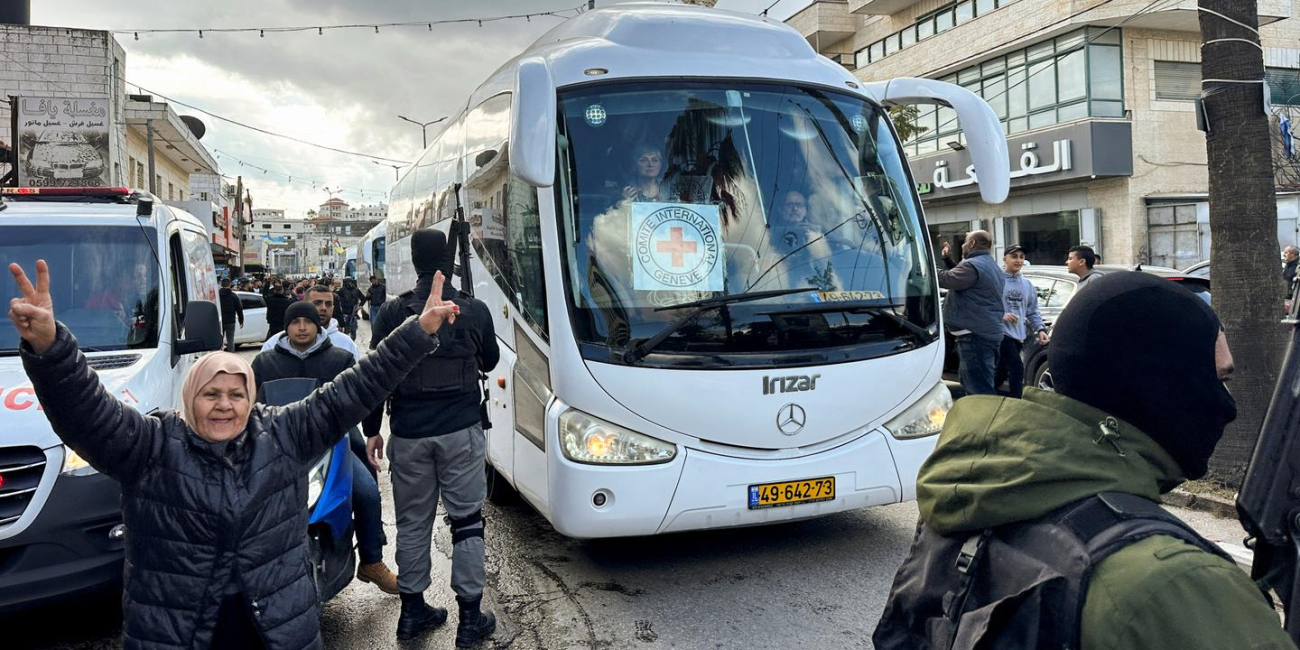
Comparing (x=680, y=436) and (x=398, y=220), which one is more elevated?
(x=398, y=220)

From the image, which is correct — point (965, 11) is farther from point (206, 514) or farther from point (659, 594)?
point (206, 514)

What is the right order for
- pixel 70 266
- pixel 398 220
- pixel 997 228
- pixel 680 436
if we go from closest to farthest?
pixel 680 436
pixel 70 266
pixel 398 220
pixel 997 228

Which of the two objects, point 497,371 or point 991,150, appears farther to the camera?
point 497,371

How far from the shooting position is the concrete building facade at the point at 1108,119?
2161 centimetres

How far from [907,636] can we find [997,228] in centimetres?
2574

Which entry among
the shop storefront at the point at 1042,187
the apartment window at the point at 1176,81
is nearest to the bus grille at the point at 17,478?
the shop storefront at the point at 1042,187

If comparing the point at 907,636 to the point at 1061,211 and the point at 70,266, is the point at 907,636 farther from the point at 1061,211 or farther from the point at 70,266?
the point at 1061,211

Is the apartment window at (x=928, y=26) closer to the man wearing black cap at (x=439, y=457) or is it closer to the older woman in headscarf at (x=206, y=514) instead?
the man wearing black cap at (x=439, y=457)

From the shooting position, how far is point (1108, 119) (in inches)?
850

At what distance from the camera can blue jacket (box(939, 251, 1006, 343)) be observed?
25.0ft

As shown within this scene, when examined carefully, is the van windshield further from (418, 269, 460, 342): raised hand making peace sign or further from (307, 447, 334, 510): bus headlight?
(418, 269, 460, 342): raised hand making peace sign

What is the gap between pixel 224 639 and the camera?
2.62m

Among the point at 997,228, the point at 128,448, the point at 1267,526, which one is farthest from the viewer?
the point at 997,228

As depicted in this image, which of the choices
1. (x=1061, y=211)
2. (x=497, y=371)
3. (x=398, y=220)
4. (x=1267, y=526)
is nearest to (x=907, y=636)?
(x=1267, y=526)
